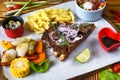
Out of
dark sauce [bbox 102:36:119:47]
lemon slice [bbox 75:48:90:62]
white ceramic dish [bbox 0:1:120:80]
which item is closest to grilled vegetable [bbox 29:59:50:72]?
white ceramic dish [bbox 0:1:120:80]

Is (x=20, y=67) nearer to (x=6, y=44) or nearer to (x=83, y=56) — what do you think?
(x=6, y=44)

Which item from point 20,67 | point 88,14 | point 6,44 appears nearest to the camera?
point 20,67

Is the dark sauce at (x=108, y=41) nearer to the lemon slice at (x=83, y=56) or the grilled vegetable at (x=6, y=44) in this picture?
the lemon slice at (x=83, y=56)

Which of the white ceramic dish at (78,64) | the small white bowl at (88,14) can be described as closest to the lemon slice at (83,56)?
the white ceramic dish at (78,64)

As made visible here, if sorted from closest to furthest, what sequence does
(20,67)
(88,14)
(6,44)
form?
1. (20,67)
2. (6,44)
3. (88,14)

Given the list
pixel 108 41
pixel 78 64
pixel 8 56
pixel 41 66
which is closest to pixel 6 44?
pixel 8 56

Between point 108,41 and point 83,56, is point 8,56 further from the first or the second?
point 108,41

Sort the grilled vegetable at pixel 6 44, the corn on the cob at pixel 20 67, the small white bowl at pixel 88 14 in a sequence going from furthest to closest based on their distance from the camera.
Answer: the small white bowl at pixel 88 14 < the grilled vegetable at pixel 6 44 < the corn on the cob at pixel 20 67

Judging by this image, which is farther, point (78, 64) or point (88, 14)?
point (88, 14)
